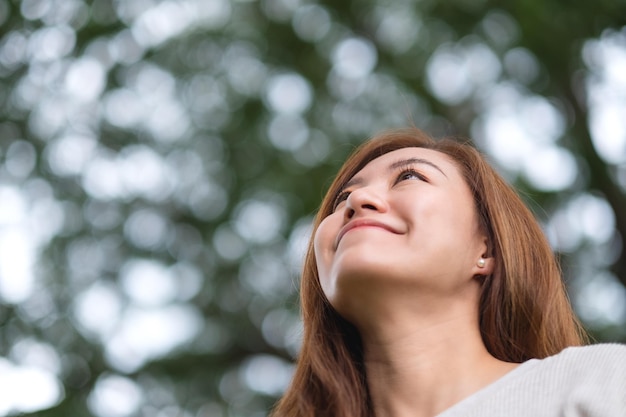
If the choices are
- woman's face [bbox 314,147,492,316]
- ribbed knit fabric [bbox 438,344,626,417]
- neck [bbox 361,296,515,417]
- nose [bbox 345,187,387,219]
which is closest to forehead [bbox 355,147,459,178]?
woman's face [bbox 314,147,492,316]

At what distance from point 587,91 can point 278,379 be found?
2.99 m

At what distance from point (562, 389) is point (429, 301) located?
1.38ft

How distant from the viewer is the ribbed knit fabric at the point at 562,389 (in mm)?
2268

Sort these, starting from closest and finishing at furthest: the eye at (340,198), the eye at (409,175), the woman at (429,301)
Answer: the woman at (429,301)
the eye at (409,175)
the eye at (340,198)

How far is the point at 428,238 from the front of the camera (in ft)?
8.66

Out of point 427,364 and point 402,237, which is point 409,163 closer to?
point 402,237

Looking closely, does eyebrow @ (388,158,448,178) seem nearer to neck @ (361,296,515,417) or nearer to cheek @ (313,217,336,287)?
cheek @ (313,217,336,287)

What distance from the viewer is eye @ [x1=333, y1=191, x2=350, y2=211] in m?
2.96

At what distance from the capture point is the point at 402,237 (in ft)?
8.68

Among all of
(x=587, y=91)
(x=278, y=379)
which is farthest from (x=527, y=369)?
(x=278, y=379)

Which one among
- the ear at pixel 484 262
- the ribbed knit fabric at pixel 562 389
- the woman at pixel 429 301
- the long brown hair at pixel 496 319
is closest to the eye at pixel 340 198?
the woman at pixel 429 301

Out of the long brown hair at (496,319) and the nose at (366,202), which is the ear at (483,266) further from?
the nose at (366,202)

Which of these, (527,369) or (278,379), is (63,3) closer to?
(278,379)

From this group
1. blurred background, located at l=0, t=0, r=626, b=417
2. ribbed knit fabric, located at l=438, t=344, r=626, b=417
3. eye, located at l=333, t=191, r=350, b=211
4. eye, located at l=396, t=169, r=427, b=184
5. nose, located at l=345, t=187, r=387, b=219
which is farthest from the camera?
blurred background, located at l=0, t=0, r=626, b=417
